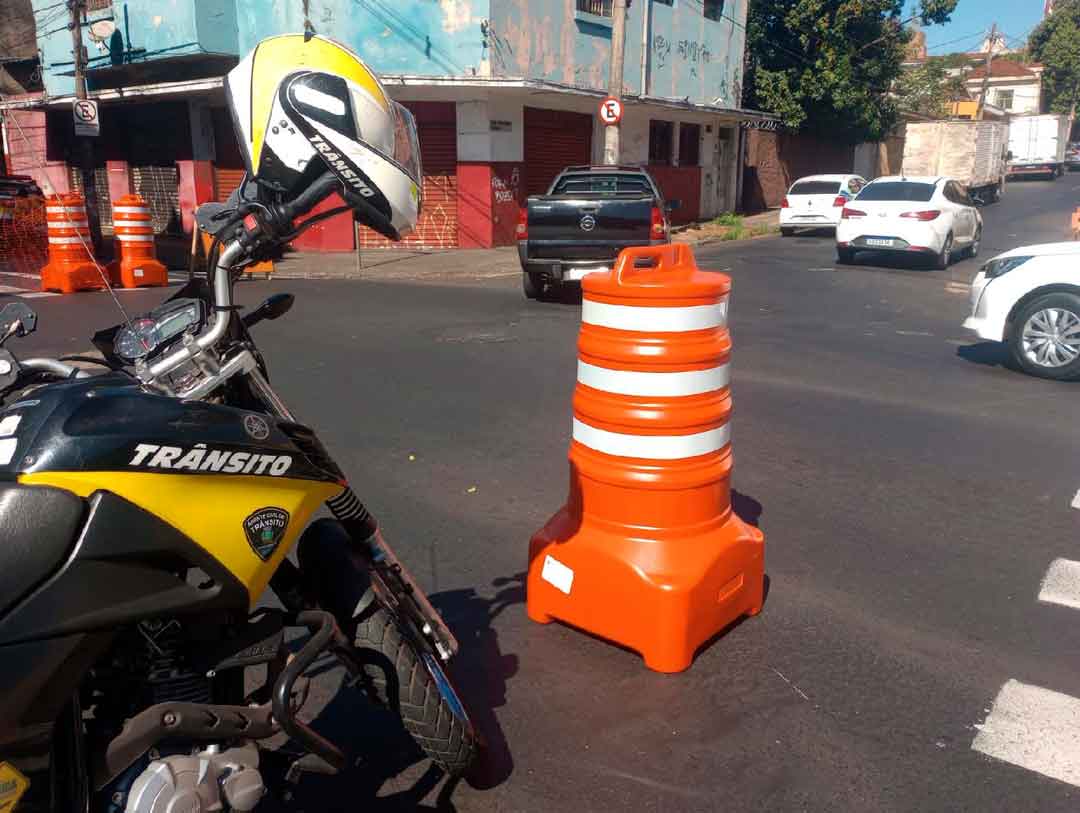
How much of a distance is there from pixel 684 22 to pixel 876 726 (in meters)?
25.5

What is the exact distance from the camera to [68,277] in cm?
1340

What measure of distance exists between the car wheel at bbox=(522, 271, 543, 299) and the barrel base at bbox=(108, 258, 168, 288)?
6021mm

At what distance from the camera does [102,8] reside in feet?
70.8

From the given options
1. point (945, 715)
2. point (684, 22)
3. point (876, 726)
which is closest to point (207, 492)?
point (876, 726)

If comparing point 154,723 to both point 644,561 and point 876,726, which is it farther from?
point 876,726

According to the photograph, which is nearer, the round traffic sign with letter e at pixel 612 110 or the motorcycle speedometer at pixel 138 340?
the motorcycle speedometer at pixel 138 340


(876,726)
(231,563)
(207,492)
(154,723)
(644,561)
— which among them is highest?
(207,492)

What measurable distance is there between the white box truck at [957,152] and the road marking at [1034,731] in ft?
106

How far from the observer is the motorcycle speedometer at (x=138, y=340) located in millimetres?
2229

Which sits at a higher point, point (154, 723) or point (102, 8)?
point (102, 8)

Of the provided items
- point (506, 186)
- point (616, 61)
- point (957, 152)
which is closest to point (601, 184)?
point (616, 61)

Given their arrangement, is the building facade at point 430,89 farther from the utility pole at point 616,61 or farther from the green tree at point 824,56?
the green tree at point 824,56

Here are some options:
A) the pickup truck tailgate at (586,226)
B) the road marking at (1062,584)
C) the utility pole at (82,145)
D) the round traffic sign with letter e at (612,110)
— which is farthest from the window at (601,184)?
the road marking at (1062,584)

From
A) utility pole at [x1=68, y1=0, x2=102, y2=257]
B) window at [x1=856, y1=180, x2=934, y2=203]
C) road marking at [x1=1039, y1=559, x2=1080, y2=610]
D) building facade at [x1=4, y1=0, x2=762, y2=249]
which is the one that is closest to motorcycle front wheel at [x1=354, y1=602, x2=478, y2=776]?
road marking at [x1=1039, y1=559, x2=1080, y2=610]
